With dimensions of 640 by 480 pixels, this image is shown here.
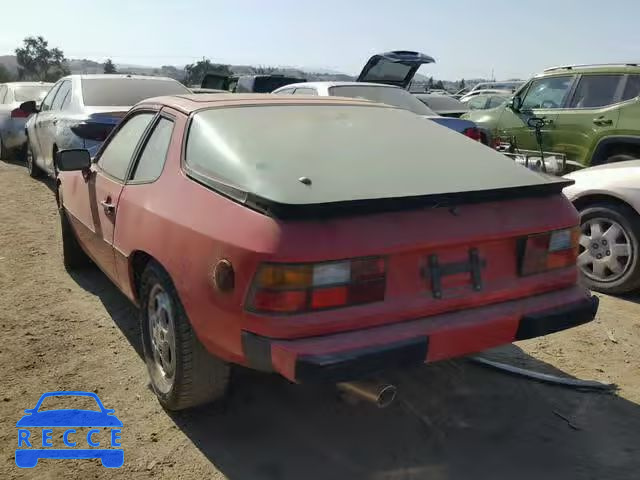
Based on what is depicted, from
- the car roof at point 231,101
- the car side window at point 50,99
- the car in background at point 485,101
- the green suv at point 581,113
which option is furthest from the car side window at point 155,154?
the car in background at point 485,101

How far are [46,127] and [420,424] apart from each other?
6602 mm

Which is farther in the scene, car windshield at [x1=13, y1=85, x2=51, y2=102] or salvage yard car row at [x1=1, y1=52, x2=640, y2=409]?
car windshield at [x1=13, y1=85, x2=51, y2=102]

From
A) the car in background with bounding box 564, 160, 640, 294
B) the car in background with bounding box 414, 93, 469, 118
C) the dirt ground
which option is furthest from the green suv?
the dirt ground

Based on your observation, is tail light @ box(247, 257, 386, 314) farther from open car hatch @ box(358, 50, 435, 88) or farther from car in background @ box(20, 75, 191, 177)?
open car hatch @ box(358, 50, 435, 88)

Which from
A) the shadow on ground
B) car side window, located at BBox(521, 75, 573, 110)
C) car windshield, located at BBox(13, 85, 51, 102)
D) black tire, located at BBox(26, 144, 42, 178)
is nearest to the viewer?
the shadow on ground

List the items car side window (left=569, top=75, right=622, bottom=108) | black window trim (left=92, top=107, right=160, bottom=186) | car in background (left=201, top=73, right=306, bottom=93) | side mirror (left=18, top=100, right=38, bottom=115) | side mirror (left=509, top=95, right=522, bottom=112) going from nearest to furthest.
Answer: black window trim (left=92, top=107, right=160, bottom=186) → car side window (left=569, top=75, right=622, bottom=108) → side mirror (left=18, top=100, right=38, bottom=115) → side mirror (left=509, top=95, right=522, bottom=112) → car in background (left=201, top=73, right=306, bottom=93)

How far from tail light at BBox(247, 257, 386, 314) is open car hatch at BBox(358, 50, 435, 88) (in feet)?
30.6

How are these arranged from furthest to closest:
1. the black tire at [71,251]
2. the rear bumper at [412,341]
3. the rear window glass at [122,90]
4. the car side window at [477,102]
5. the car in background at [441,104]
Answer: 1. the car side window at [477,102]
2. the car in background at [441,104]
3. the rear window glass at [122,90]
4. the black tire at [71,251]
5. the rear bumper at [412,341]

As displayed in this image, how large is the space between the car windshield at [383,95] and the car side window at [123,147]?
4107mm

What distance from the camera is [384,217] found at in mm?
2377

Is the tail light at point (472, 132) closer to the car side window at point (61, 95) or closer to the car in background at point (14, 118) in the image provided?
the car side window at point (61, 95)

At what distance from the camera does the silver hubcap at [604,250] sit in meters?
4.59

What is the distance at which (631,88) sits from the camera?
743 cm

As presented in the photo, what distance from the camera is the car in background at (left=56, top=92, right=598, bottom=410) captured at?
7.38 feet
